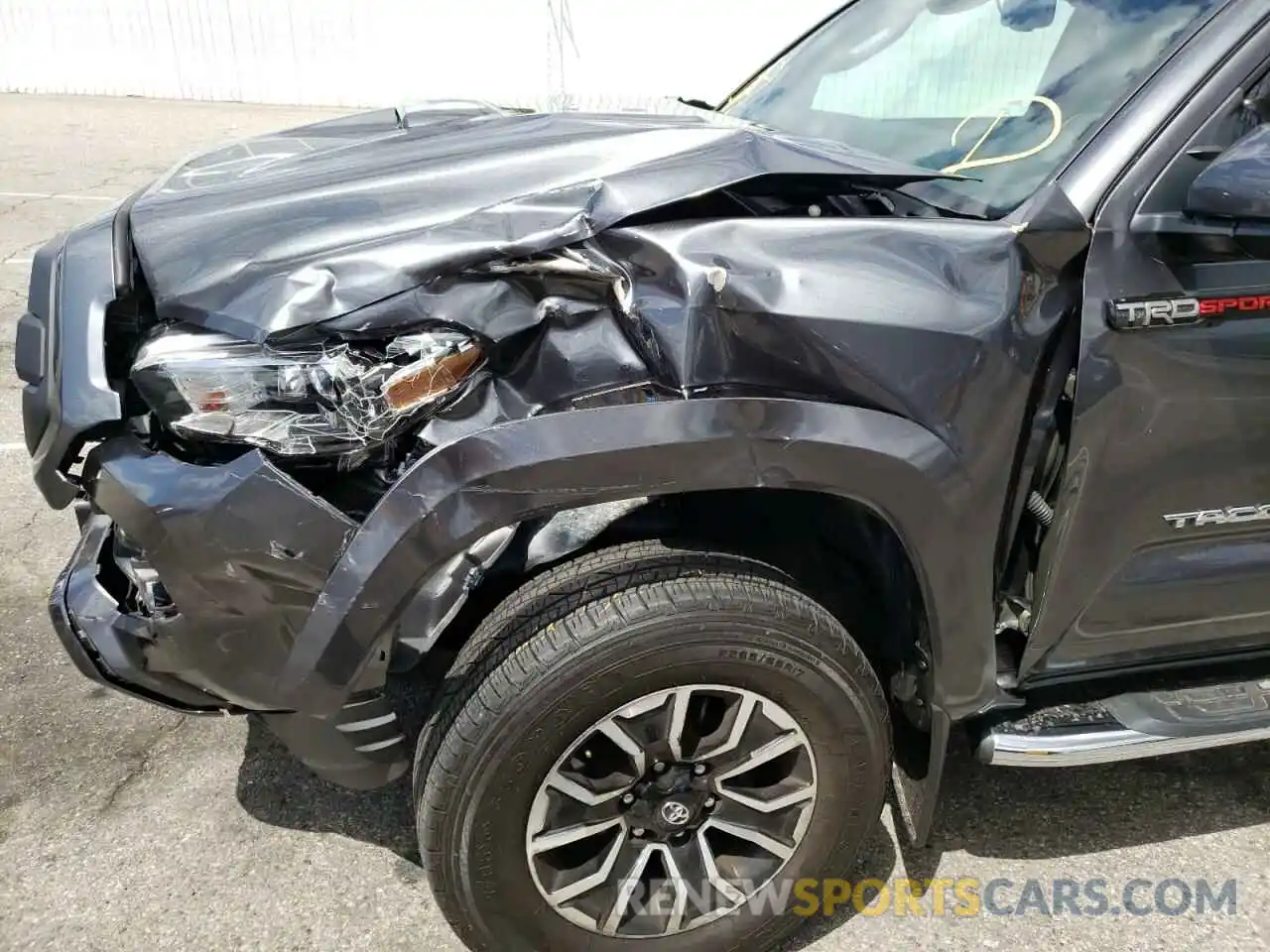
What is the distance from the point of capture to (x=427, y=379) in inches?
65.4

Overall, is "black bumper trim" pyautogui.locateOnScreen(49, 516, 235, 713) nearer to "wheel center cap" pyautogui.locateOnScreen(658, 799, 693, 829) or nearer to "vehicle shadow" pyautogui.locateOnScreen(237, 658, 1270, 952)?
"vehicle shadow" pyautogui.locateOnScreen(237, 658, 1270, 952)

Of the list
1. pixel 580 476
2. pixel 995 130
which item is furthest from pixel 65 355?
pixel 995 130

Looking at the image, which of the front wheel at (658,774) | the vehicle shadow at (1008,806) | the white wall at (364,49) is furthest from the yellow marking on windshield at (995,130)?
the white wall at (364,49)

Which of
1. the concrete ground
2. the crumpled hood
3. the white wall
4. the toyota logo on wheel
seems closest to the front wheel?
the toyota logo on wheel

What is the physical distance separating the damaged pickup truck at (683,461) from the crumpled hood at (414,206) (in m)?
0.01

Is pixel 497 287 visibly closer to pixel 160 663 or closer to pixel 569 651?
pixel 569 651

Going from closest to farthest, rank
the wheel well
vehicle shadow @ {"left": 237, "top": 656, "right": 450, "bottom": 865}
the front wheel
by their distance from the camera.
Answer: the front wheel → the wheel well → vehicle shadow @ {"left": 237, "top": 656, "right": 450, "bottom": 865}

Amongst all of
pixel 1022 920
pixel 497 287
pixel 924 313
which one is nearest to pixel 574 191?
pixel 497 287

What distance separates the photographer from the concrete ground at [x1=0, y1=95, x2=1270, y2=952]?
2188mm

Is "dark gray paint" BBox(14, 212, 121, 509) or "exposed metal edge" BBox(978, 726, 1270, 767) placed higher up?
"dark gray paint" BBox(14, 212, 121, 509)

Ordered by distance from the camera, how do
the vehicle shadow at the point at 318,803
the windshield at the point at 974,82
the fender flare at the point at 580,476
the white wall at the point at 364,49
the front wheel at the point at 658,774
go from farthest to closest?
the white wall at the point at 364,49
the vehicle shadow at the point at 318,803
the windshield at the point at 974,82
the front wheel at the point at 658,774
the fender flare at the point at 580,476

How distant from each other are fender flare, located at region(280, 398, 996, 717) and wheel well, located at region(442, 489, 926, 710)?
0.12 metres

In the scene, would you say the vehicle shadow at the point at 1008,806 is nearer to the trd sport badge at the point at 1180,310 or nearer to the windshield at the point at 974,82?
the trd sport badge at the point at 1180,310

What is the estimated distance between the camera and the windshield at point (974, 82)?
80.6 inches
